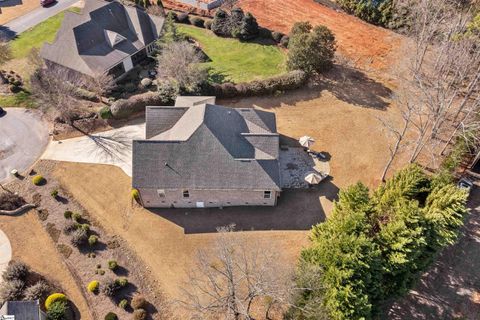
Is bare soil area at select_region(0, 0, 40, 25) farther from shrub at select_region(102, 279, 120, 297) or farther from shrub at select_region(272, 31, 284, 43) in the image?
shrub at select_region(102, 279, 120, 297)

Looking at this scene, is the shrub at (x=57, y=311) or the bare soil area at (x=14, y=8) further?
the bare soil area at (x=14, y=8)

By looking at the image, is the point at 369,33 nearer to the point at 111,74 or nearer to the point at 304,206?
the point at 304,206

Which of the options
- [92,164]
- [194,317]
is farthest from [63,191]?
[194,317]

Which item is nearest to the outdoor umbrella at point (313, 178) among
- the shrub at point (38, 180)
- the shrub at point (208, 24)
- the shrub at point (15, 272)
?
the shrub at point (15, 272)

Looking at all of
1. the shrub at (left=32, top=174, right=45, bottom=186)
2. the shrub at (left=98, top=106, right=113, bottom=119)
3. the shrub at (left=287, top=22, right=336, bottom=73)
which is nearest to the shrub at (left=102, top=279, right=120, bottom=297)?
the shrub at (left=32, top=174, right=45, bottom=186)

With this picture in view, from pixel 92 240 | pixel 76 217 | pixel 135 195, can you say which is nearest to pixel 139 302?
pixel 92 240

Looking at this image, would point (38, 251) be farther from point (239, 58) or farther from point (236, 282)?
point (239, 58)

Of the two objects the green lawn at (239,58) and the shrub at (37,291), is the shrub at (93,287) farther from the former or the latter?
the green lawn at (239,58)
